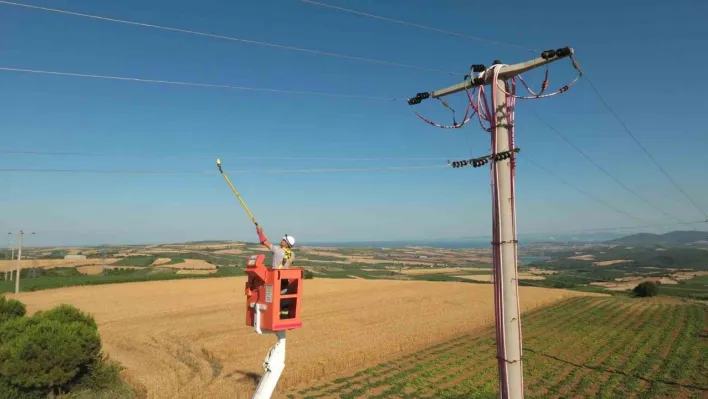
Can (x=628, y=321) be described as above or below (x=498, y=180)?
below

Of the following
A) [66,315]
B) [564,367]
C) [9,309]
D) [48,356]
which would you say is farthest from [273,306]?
[9,309]

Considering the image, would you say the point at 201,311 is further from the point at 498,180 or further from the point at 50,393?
the point at 498,180

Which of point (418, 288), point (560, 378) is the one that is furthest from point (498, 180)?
point (418, 288)

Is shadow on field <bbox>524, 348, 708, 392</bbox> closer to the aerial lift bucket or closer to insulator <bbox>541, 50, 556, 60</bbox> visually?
insulator <bbox>541, 50, 556, 60</bbox>

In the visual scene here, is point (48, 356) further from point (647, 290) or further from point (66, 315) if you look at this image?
point (647, 290)

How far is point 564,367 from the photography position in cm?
2158

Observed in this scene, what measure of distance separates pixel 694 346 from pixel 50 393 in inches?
1292

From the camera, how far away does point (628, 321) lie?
36594mm

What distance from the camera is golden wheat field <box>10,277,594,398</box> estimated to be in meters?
19.9

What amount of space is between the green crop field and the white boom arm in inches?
384

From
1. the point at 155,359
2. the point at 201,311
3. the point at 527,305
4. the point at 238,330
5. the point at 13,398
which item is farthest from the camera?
the point at 527,305

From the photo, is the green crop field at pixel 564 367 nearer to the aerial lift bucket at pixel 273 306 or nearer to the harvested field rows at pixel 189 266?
the aerial lift bucket at pixel 273 306

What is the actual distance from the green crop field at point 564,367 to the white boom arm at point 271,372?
9743mm

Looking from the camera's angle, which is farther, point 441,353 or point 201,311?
point 201,311
